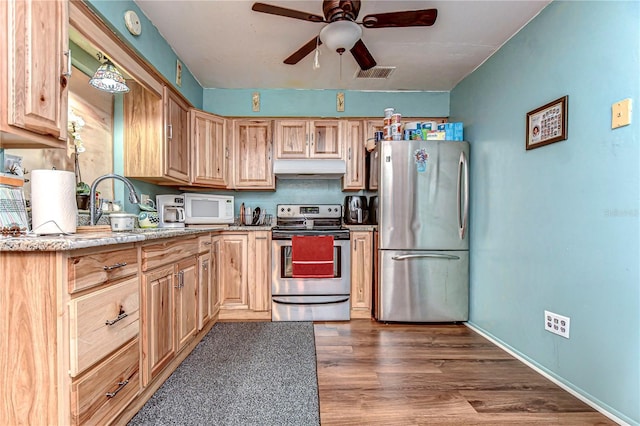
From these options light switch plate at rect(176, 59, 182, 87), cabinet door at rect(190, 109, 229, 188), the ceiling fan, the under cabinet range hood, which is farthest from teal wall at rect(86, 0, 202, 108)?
the under cabinet range hood

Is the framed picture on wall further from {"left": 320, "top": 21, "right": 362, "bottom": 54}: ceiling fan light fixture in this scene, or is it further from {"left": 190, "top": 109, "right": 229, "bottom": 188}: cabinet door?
{"left": 190, "top": 109, "right": 229, "bottom": 188}: cabinet door

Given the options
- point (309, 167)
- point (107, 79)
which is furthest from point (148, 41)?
point (309, 167)

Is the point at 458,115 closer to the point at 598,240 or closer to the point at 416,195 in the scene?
the point at 416,195

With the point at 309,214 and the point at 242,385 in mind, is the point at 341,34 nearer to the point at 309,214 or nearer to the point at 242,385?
the point at 309,214

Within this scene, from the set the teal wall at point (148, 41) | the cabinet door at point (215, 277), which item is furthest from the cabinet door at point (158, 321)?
the teal wall at point (148, 41)

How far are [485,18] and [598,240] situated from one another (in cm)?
166

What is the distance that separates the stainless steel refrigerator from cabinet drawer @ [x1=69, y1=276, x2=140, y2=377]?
2.01 m

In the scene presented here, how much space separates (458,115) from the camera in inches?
124

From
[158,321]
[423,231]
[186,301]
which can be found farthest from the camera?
[423,231]

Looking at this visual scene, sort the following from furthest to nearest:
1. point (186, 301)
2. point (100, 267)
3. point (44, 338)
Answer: point (186, 301)
point (100, 267)
point (44, 338)

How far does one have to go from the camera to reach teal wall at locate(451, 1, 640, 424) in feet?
4.74

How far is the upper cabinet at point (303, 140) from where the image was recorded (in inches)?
127

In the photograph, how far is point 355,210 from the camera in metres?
3.31

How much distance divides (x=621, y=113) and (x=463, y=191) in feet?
4.27
